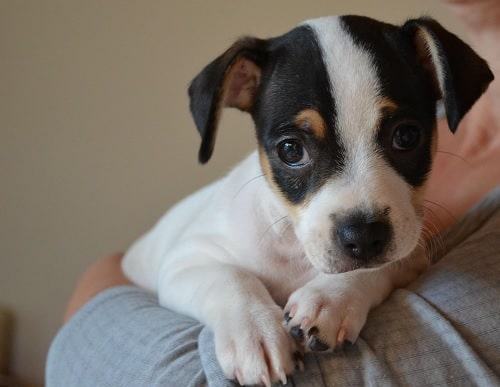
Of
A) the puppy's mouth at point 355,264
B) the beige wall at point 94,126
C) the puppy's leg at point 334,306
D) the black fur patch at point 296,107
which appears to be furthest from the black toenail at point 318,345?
the beige wall at point 94,126

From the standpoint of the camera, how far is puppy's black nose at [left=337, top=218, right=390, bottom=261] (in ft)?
3.62

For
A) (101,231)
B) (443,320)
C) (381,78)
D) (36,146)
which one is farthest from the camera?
(101,231)

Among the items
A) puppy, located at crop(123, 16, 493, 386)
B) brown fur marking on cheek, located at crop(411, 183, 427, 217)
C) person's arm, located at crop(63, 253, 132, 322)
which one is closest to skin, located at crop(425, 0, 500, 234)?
brown fur marking on cheek, located at crop(411, 183, 427, 217)

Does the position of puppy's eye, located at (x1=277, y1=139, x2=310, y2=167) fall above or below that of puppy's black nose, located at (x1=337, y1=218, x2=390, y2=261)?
above

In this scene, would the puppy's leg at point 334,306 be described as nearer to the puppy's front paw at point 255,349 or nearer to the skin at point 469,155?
the puppy's front paw at point 255,349

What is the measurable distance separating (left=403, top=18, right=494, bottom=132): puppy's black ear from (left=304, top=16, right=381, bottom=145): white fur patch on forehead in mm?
139

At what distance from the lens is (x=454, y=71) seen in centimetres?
124

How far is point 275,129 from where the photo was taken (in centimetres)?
130

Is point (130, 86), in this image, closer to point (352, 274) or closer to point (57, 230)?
point (57, 230)

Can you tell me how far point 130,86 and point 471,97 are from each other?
5.58ft

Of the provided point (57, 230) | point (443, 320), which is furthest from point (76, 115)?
point (443, 320)

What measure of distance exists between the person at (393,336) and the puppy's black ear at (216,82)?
1.30 feet

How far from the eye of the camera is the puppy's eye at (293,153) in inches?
49.3

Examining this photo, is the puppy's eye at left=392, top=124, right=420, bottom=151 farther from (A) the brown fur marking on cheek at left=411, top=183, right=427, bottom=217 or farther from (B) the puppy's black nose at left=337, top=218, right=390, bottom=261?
(B) the puppy's black nose at left=337, top=218, right=390, bottom=261
